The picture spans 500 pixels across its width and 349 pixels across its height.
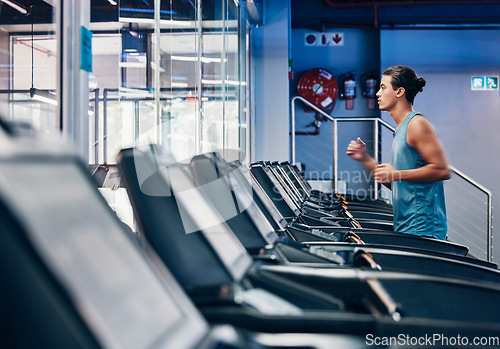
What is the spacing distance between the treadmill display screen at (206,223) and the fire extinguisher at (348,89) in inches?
251

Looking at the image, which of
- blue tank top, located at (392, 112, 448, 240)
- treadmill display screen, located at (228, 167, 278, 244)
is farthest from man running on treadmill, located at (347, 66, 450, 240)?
treadmill display screen, located at (228, 167, 278, 244)

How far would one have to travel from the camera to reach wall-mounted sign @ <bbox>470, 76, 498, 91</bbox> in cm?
725

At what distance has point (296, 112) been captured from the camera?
7.36 m

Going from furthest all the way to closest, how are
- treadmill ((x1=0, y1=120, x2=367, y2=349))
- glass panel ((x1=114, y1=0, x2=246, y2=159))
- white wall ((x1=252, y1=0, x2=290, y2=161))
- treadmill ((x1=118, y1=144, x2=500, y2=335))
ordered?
white wall ((x1=252, y1=0, x2=290, y2=161))
glass panel ((x1=114, y1=0, x2=246, y2=159))
treadmill ((x1=118, y1=144, x2=500, y2=335))
treadmill ((x1=0, y1=120, x2=367, y2=349))

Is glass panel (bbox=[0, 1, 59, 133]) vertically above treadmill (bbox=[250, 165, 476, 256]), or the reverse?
glass panel (bbox=[0, 1, 59, 133])

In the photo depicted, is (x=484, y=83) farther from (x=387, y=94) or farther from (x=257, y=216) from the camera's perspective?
Result: (x=257, y=216)

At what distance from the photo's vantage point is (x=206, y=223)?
111 cm

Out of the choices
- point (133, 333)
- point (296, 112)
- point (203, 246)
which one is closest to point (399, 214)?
point (203, 246)

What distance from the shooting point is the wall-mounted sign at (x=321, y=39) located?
7.46 meters

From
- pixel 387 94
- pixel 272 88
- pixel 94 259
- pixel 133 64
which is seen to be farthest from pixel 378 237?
pixel 272 88

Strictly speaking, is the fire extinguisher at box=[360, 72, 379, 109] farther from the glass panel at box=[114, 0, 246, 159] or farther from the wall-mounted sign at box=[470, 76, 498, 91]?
the glass panel at box=[114, 0, 246, 159]

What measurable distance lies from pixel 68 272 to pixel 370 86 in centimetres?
708

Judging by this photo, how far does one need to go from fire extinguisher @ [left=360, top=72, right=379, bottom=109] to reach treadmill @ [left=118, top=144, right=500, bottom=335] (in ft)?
20.4

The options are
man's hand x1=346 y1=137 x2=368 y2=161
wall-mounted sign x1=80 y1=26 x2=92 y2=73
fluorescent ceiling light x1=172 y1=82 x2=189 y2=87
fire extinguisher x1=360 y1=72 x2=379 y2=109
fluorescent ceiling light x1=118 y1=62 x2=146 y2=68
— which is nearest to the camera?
wall-mounted sign x1=80 y1=26 x2=92 y2=73
